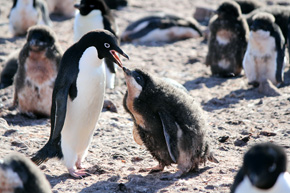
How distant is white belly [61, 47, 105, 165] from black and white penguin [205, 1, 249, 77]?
4171 mm

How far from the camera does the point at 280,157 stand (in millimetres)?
3463

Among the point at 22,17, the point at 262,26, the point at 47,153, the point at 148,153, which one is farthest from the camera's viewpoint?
the point at 22,17

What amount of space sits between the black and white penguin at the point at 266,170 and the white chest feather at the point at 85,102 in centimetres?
212

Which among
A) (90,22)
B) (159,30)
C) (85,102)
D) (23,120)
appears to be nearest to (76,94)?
(85,102)

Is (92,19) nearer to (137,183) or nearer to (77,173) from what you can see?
(77,173)

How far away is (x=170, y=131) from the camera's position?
4863 mm

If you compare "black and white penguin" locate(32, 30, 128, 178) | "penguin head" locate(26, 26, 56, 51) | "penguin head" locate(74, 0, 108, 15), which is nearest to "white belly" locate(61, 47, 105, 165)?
"black and white penguin" locate(32, 30, 128, 178)

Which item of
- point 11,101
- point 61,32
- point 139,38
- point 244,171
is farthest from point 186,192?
point 61,32

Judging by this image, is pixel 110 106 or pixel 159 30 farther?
pixel 159 30

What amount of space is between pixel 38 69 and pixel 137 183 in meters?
2.81

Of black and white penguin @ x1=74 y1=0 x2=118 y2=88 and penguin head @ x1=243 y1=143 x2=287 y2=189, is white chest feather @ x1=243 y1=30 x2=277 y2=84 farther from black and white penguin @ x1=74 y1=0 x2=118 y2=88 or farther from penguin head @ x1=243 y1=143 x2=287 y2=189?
penguin head @ x1=243 y1=143 x2=287 y2=189

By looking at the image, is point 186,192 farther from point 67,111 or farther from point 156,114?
point 67,111

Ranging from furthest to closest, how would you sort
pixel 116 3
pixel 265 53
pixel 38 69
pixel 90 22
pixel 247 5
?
pixel 116 3, pixel 247 5, pixel 90 22, pixel 265 53, pixel 38 69

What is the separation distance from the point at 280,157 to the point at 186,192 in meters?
1.30
